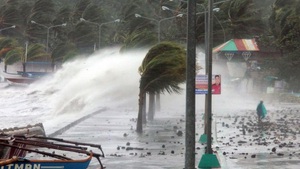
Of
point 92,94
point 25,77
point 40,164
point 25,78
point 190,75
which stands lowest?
point 40,164

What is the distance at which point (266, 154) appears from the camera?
23.6m

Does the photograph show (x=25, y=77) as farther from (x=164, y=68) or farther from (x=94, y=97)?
(x=164, y=68)

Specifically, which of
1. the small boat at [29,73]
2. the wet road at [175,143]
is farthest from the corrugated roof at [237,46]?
the wet road at [175,143]

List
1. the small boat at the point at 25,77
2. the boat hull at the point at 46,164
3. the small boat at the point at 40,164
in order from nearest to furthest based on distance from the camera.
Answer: the small boat at the point at 40,164 < the boat hull at the point at 46,164 < the small boat at the point at 25,77

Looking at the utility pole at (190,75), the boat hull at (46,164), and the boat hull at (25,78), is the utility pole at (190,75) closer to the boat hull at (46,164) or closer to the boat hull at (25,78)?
the boat hull at (46,164)

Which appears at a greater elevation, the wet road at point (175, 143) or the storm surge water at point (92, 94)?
the storm surge water at point (92, 94)

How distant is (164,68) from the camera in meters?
30.1

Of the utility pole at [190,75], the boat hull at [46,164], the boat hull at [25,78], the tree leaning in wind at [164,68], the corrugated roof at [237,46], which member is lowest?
the boat hull at [46,164]

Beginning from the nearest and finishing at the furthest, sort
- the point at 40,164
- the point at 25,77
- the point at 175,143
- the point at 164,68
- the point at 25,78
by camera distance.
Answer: the point at 40,164, the point at 175,143, the point at 164,68, the point at 25,78, the point at 25,77

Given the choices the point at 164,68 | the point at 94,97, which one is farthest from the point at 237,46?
the point at 164,68

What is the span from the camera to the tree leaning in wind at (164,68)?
29844mm

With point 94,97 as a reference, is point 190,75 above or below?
below

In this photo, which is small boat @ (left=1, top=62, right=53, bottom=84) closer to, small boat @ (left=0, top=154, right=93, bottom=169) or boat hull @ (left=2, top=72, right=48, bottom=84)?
boat hull @ (left=2, top=72, right=48, bottom=84)

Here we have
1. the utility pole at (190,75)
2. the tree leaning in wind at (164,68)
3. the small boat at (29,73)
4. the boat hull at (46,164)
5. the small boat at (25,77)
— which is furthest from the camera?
the small boat at (29,73)
